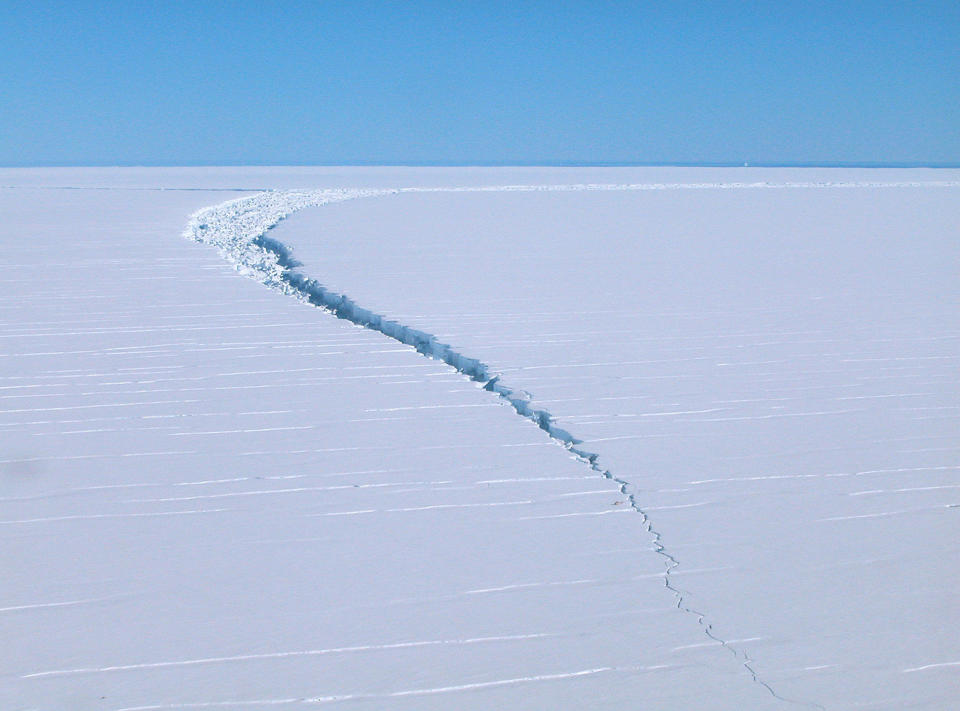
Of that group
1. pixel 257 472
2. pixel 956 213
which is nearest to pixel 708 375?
pixel 257 472

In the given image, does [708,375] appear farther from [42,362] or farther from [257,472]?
[42,362]

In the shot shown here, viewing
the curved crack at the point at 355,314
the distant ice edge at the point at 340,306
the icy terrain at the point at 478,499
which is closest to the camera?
the icy terrain at the point at 478,499

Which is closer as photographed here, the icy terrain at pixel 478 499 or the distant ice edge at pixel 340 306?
the icy terrain at pixel 478 499

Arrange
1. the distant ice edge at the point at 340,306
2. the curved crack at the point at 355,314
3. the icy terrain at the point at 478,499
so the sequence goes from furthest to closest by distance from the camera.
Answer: the distant ice edge at the point at 340,306 < the curved crack at the point at 355,314 < the icy terrain at the point at 478,499

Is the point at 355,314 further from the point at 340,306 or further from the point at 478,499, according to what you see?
the point at 478,499

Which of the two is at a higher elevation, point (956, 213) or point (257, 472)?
point (956, 213)
